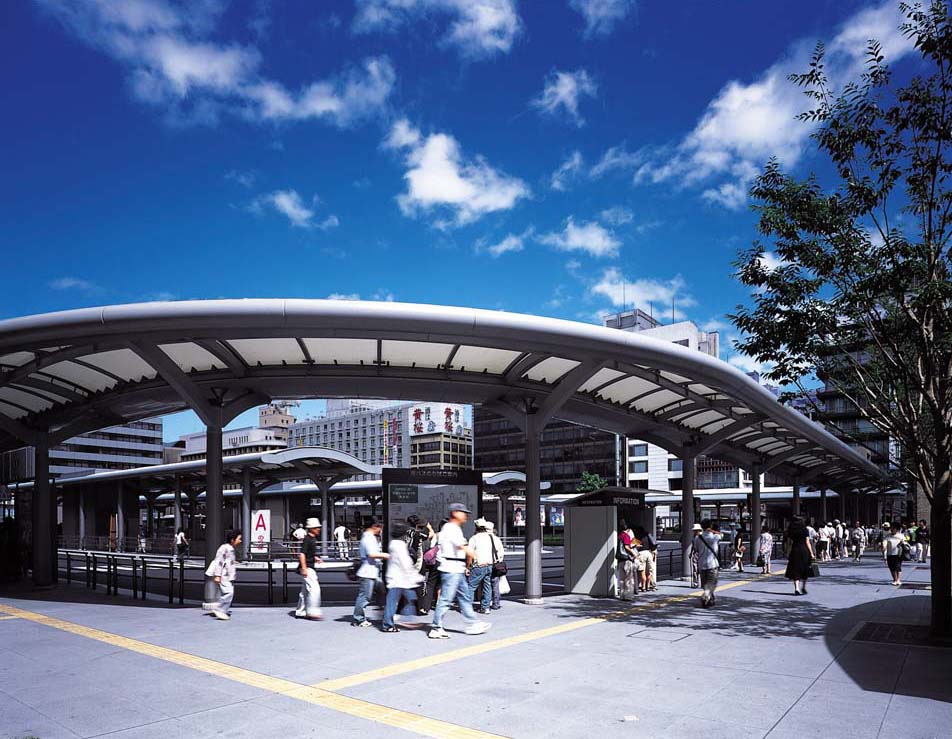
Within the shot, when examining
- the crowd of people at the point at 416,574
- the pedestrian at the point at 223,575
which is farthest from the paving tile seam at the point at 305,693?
the crowd of people at the point at 416,574

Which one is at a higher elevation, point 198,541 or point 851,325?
point 851,325

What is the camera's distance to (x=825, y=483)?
39312mm

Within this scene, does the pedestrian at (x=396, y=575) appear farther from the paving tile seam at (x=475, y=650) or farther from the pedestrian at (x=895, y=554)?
the pedestrian at (x=895, y=554)

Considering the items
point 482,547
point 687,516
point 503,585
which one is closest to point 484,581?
point 503,585

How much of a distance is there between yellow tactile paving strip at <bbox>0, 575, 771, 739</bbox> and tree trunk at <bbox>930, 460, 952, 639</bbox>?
4.34 metres

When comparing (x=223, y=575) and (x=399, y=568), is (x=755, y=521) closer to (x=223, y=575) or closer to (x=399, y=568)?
(x=399, y=568)

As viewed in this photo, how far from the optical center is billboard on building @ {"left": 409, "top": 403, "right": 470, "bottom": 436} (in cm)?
16325

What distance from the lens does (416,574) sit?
10.9 metres

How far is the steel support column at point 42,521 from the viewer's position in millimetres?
17172

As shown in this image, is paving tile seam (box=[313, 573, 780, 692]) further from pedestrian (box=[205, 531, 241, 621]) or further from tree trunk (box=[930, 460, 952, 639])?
pedestrian (box=[205, 531, 241, 621])

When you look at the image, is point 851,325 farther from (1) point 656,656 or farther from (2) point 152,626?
(2) point 152,626

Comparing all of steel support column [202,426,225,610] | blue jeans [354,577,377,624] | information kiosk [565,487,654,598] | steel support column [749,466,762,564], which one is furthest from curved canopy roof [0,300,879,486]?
steel support column [749,466,762,564]

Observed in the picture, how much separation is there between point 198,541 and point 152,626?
72.2 ft

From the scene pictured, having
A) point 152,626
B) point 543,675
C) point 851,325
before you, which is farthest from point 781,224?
point 152,626
